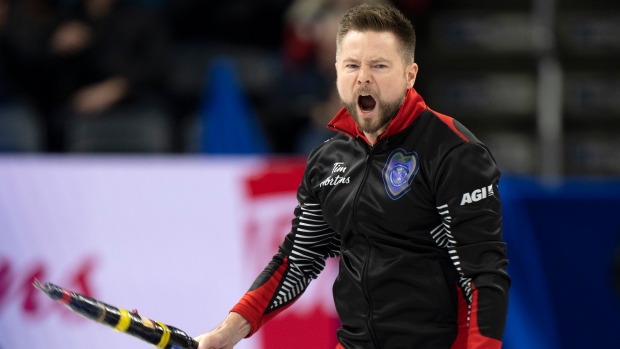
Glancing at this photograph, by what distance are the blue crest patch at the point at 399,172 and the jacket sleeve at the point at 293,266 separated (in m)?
0.42

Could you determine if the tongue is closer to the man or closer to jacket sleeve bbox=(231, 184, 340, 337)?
the man

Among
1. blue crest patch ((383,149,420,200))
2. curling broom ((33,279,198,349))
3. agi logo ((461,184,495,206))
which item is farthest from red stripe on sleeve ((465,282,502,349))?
curling broom ((33,279,198,349))

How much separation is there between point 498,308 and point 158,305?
3.55m

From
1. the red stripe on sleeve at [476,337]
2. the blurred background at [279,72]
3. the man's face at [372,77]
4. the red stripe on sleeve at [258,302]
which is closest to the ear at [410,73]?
the man's face at [372,77]

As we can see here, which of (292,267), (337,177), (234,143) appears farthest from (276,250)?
(337,177)

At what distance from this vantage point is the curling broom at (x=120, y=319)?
9.89 feet

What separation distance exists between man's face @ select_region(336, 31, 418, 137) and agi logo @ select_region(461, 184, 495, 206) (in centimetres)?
39

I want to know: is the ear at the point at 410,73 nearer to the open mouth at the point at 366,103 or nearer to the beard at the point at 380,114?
the beard at the point at 380,114

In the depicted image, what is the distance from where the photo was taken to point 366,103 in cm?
320

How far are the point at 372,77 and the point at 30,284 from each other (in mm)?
3951

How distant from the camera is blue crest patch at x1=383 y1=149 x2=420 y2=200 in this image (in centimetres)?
314

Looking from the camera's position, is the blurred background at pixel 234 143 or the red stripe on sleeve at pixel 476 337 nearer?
the red stripe on sleeve at pixel 476 337

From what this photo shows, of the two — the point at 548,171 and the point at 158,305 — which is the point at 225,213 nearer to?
the point at 158,305

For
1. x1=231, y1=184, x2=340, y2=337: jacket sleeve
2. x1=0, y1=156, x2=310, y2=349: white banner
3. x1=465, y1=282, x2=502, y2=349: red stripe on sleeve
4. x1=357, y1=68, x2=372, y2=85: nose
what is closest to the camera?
x1=465, y1=282, x2=502, y2=349: red stripe on sleeve
